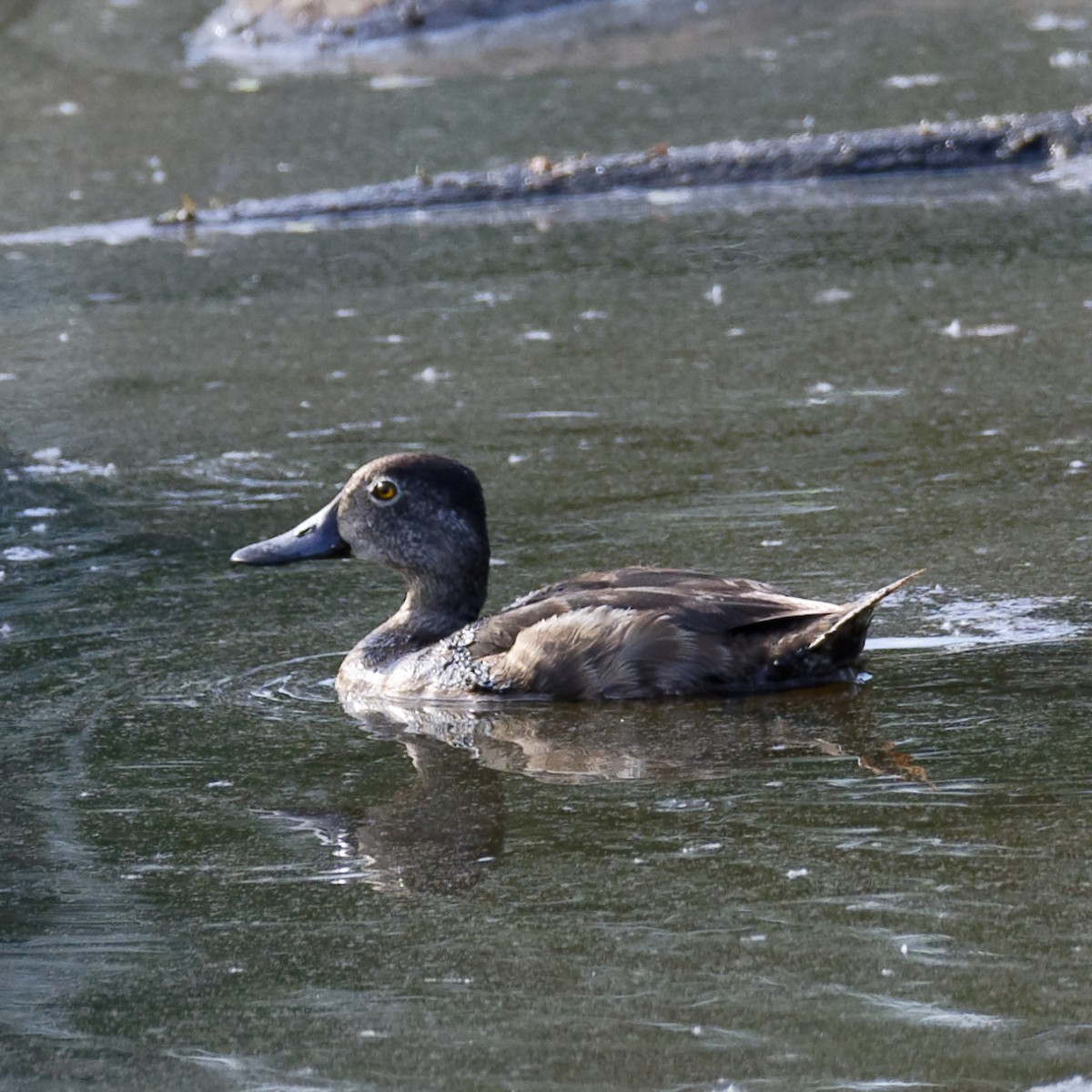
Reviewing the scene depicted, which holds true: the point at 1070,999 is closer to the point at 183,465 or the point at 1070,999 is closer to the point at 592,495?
the point at 592,495

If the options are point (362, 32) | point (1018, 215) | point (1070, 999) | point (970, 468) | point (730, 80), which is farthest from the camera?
point (362, 32)

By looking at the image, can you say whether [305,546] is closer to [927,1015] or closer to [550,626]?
[550,626]

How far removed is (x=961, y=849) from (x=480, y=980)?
1086 millimetres

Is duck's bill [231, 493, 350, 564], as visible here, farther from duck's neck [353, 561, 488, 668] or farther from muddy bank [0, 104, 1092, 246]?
muddy bank [0, 104, 1092, 246]

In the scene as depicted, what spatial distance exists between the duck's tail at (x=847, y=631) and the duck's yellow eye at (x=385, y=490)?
1472mm

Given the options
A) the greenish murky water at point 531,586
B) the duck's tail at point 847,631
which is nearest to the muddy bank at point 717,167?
the greenish murky water at point 531,586

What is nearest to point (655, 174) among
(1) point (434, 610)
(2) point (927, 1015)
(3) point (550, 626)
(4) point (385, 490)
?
(4) point (385, 490)

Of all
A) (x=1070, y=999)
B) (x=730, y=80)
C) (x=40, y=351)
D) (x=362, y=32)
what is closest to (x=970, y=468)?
(x=1070, y=999)

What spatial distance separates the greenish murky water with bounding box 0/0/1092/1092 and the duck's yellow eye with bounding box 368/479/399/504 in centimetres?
46

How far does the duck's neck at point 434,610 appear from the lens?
6.29 m

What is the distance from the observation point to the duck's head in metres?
6.34

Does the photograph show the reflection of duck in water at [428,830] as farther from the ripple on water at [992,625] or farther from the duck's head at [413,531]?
the ripple on water at [992,625]

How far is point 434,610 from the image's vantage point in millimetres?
6398

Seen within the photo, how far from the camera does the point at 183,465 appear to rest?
8414 mm
